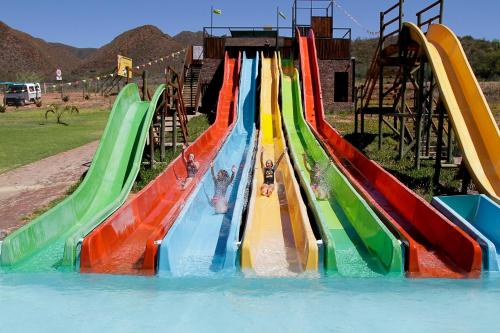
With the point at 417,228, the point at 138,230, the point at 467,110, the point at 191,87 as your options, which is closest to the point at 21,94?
the point at 191,87

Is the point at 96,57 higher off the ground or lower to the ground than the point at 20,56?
higher

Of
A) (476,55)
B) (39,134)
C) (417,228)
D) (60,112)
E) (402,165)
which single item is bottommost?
(417,228)

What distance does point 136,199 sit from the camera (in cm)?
809

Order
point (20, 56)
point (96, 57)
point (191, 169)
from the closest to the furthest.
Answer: point (191, 169)
point (20, 56)
point (96, 57)

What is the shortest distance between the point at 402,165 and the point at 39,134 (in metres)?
13.6

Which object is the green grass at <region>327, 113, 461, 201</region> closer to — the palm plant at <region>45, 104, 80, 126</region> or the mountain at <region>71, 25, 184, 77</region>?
the palm plant at <region>45, 104, 80, 126</region>

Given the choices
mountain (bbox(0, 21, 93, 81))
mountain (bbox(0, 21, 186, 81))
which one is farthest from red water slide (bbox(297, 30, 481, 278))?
mountain (bbox(0, 21, 93, 81))

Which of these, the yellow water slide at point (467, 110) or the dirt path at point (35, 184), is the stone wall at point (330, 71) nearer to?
the yellow water slide at point (467, 110)

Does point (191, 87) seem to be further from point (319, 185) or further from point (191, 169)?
point (319, 185)

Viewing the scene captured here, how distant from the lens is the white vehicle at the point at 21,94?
3534cm

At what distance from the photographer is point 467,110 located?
1001 cm

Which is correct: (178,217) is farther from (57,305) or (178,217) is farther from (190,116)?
(190,116)

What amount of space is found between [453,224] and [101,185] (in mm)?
5883

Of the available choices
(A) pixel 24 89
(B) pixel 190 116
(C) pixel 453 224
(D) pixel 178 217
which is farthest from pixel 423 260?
(A) pixel 24 89
